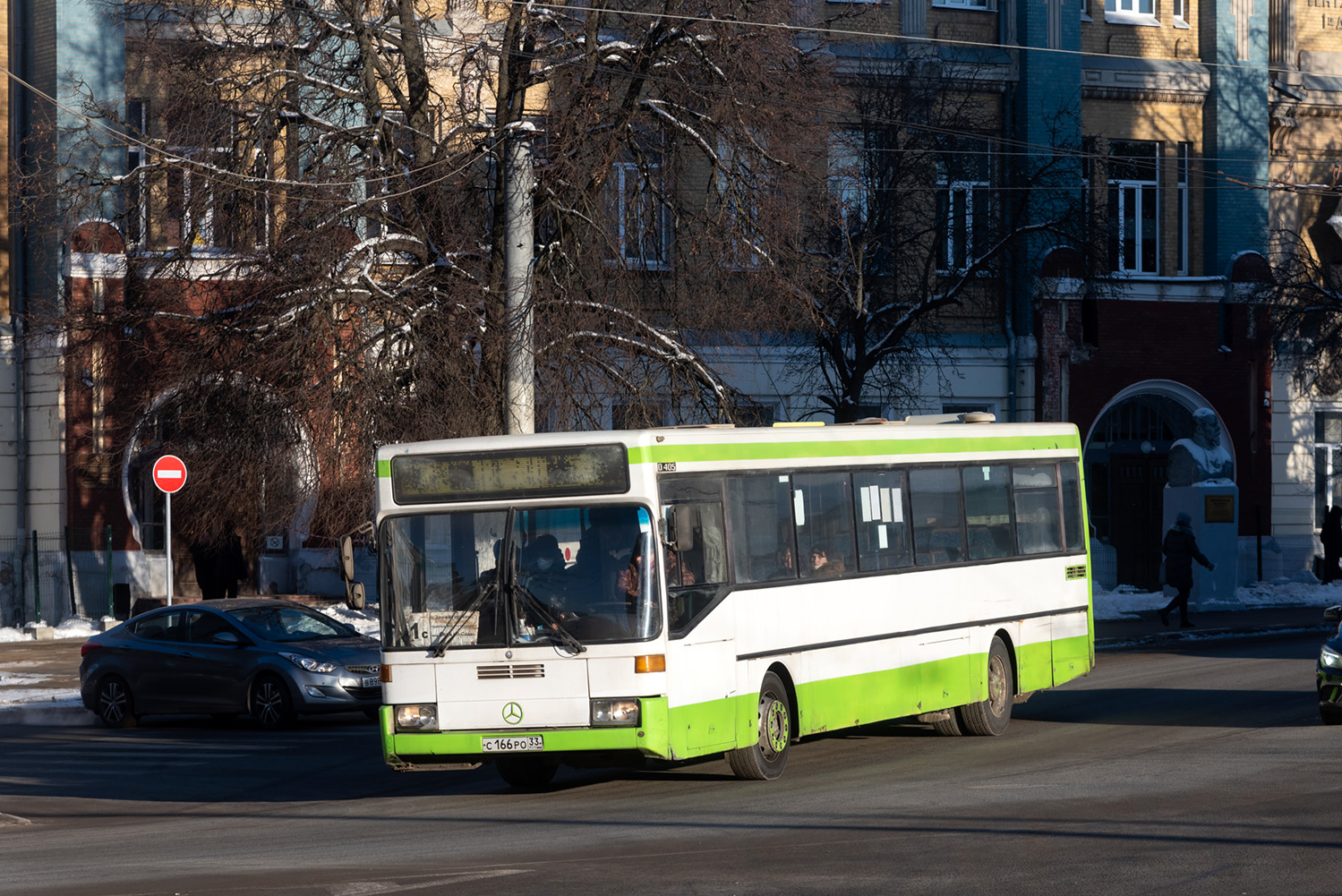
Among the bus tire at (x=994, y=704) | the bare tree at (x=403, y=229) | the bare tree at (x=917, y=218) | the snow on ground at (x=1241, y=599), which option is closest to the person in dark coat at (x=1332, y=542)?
the snow on ground at (x=1241, y=599)

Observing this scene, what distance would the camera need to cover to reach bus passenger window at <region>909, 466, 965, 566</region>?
1545 centimetres

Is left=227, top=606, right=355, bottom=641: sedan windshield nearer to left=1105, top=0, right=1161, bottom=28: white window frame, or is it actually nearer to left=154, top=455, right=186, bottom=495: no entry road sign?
left=154, top=455, right=186, bottom=495: no entry road sign

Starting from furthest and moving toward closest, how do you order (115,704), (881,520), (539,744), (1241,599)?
(1241,599)
(115,704)
(881,520)
(539,744)

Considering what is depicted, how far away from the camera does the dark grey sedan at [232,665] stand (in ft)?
62.4

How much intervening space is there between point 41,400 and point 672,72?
47.4 ft

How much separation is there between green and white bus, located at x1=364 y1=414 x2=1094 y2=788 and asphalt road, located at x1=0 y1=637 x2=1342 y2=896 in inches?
19.0

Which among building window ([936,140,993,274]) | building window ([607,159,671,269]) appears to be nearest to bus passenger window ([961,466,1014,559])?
building window ([607,159,671,269])

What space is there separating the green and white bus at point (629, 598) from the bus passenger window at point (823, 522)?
0.02 metres

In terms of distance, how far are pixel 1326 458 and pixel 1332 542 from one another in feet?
8.87

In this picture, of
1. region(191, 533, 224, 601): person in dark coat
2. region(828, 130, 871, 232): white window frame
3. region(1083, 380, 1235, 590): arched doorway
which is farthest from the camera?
region(1083, 380, 1235, 590): arched doorway

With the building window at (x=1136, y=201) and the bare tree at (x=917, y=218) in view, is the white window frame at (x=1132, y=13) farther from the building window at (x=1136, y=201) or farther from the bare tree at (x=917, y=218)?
the bare tree at (x=917, y=218)

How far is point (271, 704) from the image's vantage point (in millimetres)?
19094

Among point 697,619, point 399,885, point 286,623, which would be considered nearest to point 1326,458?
point 286,623

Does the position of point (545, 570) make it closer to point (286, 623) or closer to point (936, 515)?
point (936, 515)
